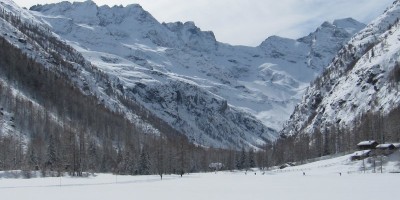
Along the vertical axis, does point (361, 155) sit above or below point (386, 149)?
below

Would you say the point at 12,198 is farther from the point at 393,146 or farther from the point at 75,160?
the point at 393,146

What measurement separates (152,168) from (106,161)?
21.7 metres

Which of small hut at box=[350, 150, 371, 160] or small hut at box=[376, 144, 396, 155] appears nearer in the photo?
small hut at box=[376, 144, 396, 155]

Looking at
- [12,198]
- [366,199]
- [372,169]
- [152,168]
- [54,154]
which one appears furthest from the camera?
[152,168]

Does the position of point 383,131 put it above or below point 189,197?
above

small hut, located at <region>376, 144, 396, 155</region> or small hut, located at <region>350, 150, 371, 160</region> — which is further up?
small hut, located at <region>376, 144, 396, 155</region>

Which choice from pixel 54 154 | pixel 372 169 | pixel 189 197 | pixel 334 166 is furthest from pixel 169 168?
pixel 189 197

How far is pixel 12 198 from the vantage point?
61.3 meters

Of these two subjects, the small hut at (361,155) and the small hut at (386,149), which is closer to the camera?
the small hut at (386,149)

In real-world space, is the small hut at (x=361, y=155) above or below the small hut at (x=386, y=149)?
below

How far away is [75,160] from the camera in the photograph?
14950 cm

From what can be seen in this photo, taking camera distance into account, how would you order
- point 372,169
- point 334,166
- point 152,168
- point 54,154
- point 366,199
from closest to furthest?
1. point 366,199
2. point 372,169
3. point 334,166
4. point 54,154
5. point 152,168

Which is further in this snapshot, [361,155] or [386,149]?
[361,155]

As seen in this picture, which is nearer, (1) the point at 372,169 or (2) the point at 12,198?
(2) the point at 12,198
